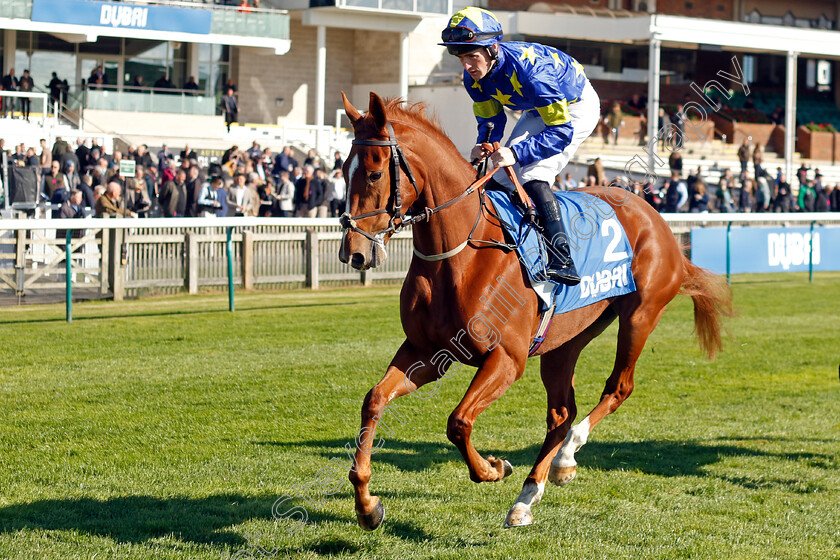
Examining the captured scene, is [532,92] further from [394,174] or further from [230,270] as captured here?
[230,270]

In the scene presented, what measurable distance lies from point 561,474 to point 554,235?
1078 millimetres

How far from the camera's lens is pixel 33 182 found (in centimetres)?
1407

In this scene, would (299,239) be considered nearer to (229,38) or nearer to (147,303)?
(147,303)

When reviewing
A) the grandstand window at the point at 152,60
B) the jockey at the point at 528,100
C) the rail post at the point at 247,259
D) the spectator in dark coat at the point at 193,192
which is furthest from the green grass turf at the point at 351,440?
the grandstand window at the point at 152,60

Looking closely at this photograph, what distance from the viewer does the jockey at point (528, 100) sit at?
4223 millimetres

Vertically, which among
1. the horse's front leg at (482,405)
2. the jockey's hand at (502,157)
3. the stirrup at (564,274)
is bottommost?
the horse's front leg at (482,405)

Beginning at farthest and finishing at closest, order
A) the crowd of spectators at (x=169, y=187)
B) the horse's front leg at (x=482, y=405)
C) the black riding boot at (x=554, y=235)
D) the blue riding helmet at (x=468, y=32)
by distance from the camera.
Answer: the crowd of spectators at (x=169, y=187) < the black riding boot at (x=554, y=235) < the blue riding helmet at (x=468, y=32) < the horse's front leg at (x=482, y=405)

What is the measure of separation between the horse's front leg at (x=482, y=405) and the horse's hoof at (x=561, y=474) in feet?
1.60

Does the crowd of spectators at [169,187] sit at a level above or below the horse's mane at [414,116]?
above

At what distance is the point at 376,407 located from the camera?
12.7ft

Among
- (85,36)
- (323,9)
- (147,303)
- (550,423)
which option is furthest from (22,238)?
(323,9)

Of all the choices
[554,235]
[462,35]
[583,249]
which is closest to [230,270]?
[583,249]

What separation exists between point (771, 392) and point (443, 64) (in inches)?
979

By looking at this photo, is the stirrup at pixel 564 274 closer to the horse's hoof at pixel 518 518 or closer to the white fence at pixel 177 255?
the horse's hoof at pixel 518 518
